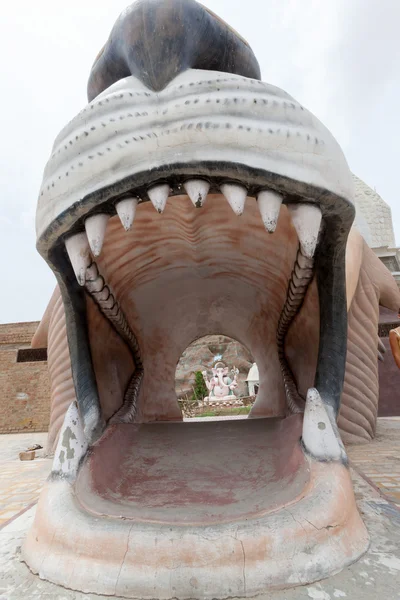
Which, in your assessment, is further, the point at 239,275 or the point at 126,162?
the point at 239,275

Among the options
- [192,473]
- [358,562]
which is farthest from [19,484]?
[358,562]

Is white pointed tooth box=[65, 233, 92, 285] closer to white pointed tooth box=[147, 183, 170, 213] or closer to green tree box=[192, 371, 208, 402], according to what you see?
white pointed tooth box=[147, 183, 170, 213]

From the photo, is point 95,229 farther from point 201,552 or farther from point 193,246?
point 193,246

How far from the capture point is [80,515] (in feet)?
3.09

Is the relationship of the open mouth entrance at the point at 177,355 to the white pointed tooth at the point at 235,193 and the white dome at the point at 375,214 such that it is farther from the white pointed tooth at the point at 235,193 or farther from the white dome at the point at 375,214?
the white dome at the point at 375,214

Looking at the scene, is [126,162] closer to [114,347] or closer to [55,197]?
[55,197]

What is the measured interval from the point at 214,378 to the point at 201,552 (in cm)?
1684

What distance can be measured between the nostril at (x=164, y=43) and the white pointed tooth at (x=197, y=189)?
301 millimetres

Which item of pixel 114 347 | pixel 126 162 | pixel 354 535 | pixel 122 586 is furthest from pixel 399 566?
pixel 114 347

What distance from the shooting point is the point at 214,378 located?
1741 centimetres

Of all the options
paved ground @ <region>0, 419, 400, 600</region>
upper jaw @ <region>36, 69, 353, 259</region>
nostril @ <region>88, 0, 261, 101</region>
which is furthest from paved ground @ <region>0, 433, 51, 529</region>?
nostril @ <region>88, 0, 261, 101</region>

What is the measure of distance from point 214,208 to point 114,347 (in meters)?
0.82

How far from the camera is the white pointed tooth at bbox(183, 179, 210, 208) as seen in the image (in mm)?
1030

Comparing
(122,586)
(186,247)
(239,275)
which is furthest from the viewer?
(239,275)
